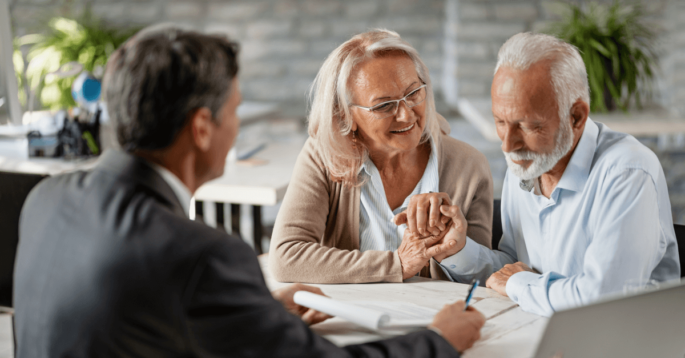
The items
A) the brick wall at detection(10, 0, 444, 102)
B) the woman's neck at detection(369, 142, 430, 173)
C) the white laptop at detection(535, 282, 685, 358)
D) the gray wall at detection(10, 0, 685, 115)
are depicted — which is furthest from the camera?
the brick wall at detection(10, 0, 444, 102)

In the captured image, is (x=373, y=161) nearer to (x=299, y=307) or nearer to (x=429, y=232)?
(x=429, y=232)

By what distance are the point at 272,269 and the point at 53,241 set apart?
71 cm

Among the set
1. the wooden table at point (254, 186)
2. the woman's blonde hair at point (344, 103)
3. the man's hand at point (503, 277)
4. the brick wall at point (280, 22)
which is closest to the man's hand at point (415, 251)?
the man's hand at point (503, 277)

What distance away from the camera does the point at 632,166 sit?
4.09 feet

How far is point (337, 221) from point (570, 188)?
0.64m

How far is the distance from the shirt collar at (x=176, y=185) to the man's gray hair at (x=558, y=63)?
78 centimetres

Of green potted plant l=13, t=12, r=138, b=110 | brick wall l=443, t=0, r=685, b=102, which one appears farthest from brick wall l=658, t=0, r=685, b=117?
green potted plant l=13, t=12, r=138, b=110

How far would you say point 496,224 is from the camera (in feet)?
5.79

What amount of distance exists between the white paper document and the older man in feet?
0.81

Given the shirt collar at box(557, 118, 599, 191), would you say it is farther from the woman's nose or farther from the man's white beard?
the woman's nose

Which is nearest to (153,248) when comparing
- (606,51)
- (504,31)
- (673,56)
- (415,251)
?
(415,251)

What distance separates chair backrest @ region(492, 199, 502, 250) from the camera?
174 cm

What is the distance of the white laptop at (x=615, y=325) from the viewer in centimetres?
79

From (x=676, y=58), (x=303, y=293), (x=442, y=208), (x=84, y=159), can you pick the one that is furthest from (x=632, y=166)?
(x=676, y=58)
